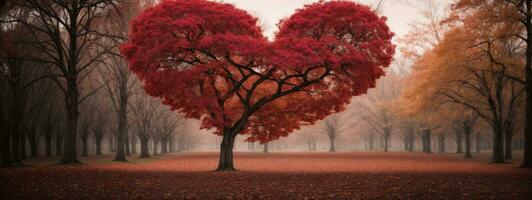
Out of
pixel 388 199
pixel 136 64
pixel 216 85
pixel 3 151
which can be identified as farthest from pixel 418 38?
pixel 3 151

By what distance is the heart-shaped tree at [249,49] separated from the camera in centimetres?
1872

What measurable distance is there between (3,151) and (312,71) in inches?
741

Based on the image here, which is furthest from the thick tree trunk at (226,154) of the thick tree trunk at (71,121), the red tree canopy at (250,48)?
the thick tree trunk at (71,121)

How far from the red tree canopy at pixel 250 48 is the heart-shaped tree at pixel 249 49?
48mm

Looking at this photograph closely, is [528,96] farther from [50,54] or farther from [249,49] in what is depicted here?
[50,54]

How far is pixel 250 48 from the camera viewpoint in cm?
1877

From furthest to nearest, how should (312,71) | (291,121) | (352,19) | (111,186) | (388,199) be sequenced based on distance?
(291,121) < (312,71) < (352,19) < (111,186) < (388,199)

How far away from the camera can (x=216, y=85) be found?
24.7 metres

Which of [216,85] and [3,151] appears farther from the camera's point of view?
[216,85]

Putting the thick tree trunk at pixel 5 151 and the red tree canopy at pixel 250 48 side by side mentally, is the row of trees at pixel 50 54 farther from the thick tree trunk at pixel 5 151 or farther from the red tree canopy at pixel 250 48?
the red tree canopy at pixel 250 48

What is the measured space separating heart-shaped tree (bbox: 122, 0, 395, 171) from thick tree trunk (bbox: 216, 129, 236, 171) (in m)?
0.06

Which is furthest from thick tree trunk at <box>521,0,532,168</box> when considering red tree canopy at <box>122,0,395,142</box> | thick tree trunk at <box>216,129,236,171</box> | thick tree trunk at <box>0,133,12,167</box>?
thick tree trunk at <box>0,133,12,167</box>

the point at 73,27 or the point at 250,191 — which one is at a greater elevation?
the point at 73,27

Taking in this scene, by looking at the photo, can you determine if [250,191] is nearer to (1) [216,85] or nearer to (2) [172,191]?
(2) [172,191]
